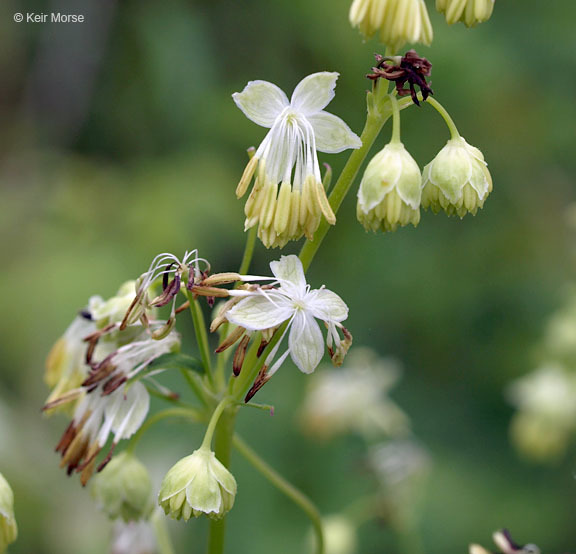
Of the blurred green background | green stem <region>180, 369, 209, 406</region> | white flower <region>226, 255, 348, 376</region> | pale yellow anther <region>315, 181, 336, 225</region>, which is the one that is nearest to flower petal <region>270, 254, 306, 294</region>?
white flower <region>226, 255, 348, 376</region>

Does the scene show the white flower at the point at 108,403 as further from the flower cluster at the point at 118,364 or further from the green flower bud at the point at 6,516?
the green flower bud at the point at 6,516

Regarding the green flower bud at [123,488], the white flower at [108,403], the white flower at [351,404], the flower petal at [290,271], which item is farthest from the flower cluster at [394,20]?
the white flower at [351,404]

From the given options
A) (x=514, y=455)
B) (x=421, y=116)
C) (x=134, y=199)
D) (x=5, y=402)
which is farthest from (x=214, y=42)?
(x=514, y=455)

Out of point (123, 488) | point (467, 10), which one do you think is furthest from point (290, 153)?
point (123, 488)

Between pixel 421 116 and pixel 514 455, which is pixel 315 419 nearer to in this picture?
pixel 514 455

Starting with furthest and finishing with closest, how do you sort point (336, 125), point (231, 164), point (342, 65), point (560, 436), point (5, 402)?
point (231, 164), point (342, 65), point (5, 402), point (560, 436), point (336, 125)

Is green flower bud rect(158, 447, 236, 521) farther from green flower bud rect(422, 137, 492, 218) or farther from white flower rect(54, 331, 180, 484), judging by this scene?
green flower bud rect(422, 137, 492, 218)
